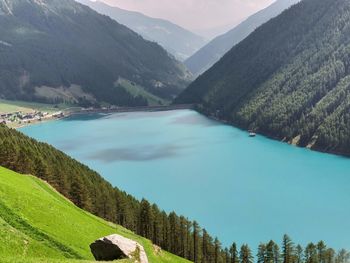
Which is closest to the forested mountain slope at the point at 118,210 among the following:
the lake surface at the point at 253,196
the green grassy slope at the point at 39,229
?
the lake surface at the point at 253,196

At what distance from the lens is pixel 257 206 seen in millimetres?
136000

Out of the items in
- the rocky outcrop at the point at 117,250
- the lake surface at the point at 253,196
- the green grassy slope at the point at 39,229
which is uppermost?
the rocky outcrop at the point at 117,250

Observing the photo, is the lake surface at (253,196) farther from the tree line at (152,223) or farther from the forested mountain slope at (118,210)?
the forested mountain slope at (118,210)

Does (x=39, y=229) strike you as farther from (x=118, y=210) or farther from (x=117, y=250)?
(x=118, y=210)

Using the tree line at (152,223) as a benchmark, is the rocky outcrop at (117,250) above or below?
above

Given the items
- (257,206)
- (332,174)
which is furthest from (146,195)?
(332,174)

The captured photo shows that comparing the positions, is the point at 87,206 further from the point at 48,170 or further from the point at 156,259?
the point at 156,259

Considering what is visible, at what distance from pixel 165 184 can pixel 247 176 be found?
3288 cm

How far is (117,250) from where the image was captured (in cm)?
3522

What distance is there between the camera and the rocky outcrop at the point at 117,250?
115 feet

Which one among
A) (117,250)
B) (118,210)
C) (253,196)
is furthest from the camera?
(253,196)

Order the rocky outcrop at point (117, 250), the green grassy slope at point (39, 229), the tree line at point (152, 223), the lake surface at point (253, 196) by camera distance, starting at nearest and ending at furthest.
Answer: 1. the rocky outcrop at point (117, 250)
2. the green grassy slope at point (39, 229)
3. the tree line at point (152, 223)
4. the lake surface at point (253, 196)

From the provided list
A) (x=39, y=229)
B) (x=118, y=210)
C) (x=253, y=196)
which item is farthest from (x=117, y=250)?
(x=253, y=196)

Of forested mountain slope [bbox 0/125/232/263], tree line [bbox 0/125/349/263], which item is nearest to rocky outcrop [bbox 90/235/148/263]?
tree line [bbox 0/125/349/263]
